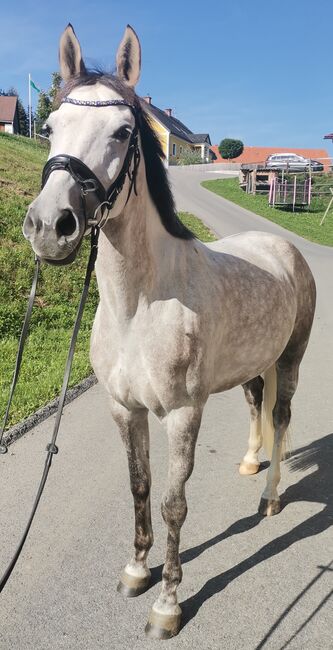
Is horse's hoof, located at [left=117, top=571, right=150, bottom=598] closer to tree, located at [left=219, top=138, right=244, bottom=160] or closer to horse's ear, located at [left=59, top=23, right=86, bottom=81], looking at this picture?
horse's ear, located at [left=59, top=23, right=86, bottom=81]

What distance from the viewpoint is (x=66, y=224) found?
1.82 m

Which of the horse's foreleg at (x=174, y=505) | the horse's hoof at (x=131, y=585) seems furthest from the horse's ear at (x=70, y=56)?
the horse's hoof at (x=131, y=585)

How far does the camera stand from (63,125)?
6.42 feet

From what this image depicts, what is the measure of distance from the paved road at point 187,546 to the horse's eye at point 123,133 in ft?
7.36

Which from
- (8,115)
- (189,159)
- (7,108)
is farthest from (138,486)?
(7,108)

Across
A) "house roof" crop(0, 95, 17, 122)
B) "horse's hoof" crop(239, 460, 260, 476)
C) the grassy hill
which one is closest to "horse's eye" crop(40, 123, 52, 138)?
"horse's hoof" crop(239, 460, 260, 476)

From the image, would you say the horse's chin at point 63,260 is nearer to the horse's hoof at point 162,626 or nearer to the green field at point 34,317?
the horse's hoof at point 162,626

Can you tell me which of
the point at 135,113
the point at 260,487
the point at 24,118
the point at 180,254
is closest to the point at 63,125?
the point at 135,113

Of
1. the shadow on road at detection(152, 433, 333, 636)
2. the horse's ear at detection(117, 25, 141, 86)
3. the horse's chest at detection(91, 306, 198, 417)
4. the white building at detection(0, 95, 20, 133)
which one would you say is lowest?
the shadow on road at detection(152, 433, 333, 636)

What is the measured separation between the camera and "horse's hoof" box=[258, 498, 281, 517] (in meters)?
3.62

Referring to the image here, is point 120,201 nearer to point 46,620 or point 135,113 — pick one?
point 135,113

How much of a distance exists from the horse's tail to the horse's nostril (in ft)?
7.83

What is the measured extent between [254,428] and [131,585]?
67.4 inches

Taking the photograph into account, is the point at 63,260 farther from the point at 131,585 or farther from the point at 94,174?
the point at 131,585
